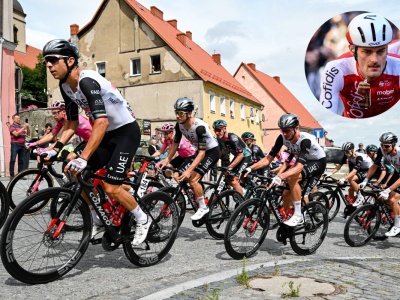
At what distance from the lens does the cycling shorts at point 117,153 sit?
4.68m

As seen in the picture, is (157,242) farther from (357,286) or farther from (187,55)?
(187,55)

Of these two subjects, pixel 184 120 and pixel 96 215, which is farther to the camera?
pixel 184 120

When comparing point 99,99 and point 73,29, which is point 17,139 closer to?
point 99,99

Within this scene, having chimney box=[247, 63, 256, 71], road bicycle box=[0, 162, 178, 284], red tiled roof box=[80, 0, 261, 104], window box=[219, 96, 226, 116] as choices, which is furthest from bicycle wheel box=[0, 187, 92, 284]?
chimney box=[247, 63, 256, 71]

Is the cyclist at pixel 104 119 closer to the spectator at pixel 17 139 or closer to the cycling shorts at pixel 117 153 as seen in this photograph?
the cycling shorts at pixel 117 153

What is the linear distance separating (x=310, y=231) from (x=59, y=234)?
12.2 feet

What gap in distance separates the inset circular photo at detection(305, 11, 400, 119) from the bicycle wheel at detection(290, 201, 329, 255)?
11.5ft

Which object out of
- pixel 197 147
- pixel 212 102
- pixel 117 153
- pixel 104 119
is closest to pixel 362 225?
pixel 197 147

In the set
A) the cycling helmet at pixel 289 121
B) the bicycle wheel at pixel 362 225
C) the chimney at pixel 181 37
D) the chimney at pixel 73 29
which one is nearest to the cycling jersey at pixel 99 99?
the cycling helmet at pixel 289 121

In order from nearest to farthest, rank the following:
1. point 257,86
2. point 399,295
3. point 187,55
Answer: point 399,295 → point 187,55 → point 257,86

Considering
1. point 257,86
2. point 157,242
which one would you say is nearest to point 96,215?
point 157,242

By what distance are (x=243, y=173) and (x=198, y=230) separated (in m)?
1.53

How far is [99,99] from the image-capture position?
14.7 ft

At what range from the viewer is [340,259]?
5.79 metres
